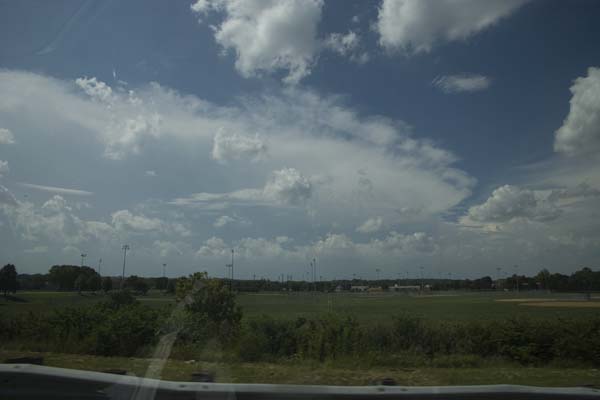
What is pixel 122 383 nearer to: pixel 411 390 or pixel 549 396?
pixel 411 390

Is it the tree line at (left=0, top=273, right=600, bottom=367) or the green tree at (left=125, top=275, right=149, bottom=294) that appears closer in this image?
the tree line at (left=0, top=273, right=600, bottom=367)

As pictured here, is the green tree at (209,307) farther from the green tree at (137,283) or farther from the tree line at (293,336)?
the green tree at (137,283)

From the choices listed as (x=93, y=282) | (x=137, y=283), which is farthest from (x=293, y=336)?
(x=137, y=283)

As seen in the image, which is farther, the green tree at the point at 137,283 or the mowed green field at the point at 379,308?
the green tree at the point at 137,283

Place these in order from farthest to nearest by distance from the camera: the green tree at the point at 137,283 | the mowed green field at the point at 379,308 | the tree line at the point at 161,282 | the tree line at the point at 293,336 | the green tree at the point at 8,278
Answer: the green tree at the point at 137,283 → the tree line at the point at 161,282 → the green tree at the point at 8,278 → the mowed green field at the point at 379,308 → the tree line at the point at 293,336

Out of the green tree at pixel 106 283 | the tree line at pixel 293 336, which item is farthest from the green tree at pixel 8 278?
the tree line at pixel 293 336

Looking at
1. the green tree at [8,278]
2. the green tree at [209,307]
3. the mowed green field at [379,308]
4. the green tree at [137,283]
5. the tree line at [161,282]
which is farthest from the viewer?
the green tree at [137,283]

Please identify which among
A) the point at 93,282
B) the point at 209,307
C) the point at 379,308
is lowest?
the point at 379,308

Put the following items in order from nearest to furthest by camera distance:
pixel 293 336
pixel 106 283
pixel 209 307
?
pixel 293 336, pixel 209 307, pixel 106 283

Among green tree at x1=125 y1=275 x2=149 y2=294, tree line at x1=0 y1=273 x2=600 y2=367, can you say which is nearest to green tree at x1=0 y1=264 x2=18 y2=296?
green tree at x1=125 y1=275 x2=149 y2=294

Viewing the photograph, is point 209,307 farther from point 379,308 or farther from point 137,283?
point 137,283

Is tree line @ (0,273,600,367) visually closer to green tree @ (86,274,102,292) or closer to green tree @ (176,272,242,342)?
green tree @ (176,272,242,342)

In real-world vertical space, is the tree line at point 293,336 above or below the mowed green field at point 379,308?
above

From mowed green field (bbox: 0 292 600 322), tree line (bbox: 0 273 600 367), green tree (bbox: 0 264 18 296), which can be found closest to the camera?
tree line (bbox: 0 273 600 367)
